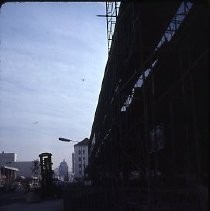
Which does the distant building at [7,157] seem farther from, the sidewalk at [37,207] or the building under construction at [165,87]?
the building under construction at [165,87]

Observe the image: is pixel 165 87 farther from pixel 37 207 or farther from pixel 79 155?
pixel 79 155

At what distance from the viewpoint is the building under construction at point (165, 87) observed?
29.7 ft

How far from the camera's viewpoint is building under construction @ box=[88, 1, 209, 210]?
9047 mm

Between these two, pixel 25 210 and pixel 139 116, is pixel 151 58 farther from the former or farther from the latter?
pixel 25 210

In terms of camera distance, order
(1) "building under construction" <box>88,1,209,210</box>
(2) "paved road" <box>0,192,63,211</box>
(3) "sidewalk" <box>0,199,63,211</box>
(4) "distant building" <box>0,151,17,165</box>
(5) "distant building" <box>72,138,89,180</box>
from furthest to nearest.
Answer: (4) "distant building" <box>0,151,17,165</box>, (5) "distant building" <box>72,138,89,180</box>, (2) "paved road" <box>0,192,63,211</box>, (3) "sidewalk" <box>0,199,63,211</box>, (1) "building under construction" <box>88,1,209,210</box>

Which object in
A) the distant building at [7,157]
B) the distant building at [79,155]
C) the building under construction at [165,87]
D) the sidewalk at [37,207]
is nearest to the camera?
the building under construction at [165,87]

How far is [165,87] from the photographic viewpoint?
12992mm

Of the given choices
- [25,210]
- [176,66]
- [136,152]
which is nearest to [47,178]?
[25,210]

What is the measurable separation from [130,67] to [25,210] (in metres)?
15.8

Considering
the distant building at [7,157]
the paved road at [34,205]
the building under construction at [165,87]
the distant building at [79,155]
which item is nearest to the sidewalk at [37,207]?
the paved road at [34,205]

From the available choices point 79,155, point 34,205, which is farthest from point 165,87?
point 79,155

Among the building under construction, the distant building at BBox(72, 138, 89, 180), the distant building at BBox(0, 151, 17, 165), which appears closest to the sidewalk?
the building under construction

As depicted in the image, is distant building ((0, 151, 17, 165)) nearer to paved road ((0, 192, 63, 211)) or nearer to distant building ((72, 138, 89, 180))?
A: distant building ((72, 138, 89, 180))

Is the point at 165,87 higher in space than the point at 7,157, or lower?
lower
